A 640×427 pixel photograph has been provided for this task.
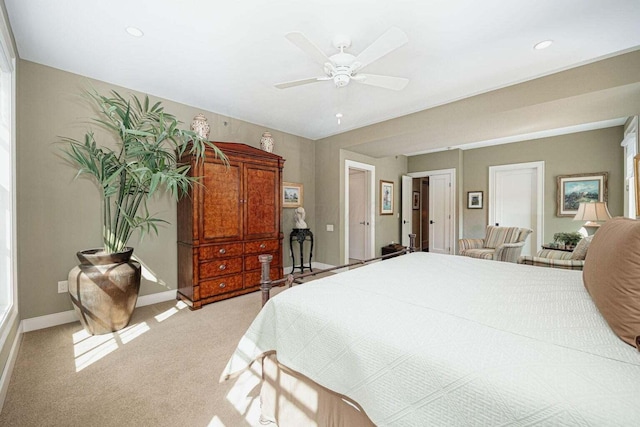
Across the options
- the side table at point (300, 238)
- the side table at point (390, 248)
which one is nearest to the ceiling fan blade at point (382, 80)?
the side table at point (300, 238)

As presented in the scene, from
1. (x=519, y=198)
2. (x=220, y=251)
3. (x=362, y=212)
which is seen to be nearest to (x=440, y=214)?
(x=519, y=198)

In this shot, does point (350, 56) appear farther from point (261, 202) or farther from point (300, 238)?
point (300, 238)

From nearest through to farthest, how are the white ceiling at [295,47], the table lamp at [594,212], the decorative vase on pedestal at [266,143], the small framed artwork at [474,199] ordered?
the white ceiling at [295,47] → the table lamp at [594,212] → the decorative vase on pedestal at [266,143] → the small framed artwork at [474,199]

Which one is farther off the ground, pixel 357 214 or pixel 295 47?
pixel 295 47

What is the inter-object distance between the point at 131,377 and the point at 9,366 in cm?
83

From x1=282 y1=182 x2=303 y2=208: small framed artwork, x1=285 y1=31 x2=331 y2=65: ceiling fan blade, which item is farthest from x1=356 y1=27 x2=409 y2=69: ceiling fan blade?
x1=282 y1=182 x2=303 y2=208: small framed artwork

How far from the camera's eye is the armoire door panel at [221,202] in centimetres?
311

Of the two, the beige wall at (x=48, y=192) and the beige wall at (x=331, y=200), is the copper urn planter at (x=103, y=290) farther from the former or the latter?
the beige wall at (x=331, y=200)

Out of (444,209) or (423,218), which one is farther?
(423,218)

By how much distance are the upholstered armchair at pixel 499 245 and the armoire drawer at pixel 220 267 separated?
146 inches

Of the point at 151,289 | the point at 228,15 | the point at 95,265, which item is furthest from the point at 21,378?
the point at 228,15

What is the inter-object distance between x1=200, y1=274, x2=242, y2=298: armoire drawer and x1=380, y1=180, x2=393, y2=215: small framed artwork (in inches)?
139

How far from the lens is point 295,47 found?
224 centimetres

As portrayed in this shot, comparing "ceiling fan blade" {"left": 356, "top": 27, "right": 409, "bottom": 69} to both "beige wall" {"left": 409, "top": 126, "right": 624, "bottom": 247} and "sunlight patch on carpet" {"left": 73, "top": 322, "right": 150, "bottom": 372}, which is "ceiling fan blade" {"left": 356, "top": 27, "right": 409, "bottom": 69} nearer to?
"sunlight patch on carpet" {"left": 73, "top": 322, "right": 150, "bottom": 372}
